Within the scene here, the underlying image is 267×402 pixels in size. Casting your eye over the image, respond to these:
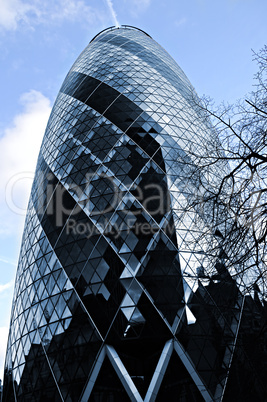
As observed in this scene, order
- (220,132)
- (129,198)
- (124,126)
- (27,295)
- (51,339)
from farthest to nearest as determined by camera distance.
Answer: (124,126) → (27,295) → (129,198) → (51,339) → (220,132)

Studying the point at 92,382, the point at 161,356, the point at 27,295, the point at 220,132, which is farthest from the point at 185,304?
the point at 27,295

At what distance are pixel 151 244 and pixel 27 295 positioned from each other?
21.7 ft

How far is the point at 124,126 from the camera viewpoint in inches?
605

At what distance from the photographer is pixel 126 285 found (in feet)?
33.8

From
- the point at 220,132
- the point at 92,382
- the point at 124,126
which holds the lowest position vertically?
the point at 92,382

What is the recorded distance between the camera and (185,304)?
991 centimetres

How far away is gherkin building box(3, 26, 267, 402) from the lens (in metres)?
9.13

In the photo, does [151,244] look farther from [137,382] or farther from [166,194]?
[137,382]

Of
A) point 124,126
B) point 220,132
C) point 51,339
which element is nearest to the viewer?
point 220,132

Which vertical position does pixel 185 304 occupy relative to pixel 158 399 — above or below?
above

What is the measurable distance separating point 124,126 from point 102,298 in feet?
28.4

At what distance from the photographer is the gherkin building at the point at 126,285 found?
9.13 meters

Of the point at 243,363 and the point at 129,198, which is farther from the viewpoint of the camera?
the point at 129,198

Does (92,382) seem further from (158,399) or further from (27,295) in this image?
(27,295)
